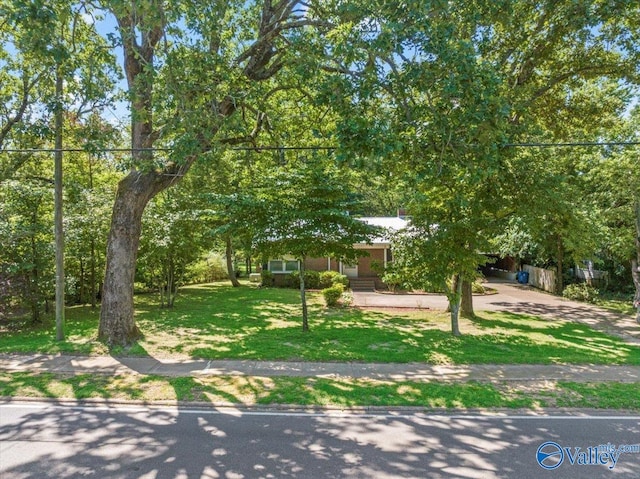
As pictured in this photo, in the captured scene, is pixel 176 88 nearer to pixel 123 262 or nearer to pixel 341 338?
pixel 123 262

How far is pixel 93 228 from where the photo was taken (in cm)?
1402

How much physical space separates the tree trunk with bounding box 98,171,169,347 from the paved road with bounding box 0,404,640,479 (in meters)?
3.46

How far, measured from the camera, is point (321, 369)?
827 cm

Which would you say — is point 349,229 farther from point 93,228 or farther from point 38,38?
point 93,228

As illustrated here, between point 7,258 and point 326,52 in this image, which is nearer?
point 326,52

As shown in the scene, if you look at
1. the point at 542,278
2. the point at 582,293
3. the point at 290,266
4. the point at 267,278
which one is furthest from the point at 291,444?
the point at 542,278

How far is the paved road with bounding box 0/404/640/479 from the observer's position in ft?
14.7

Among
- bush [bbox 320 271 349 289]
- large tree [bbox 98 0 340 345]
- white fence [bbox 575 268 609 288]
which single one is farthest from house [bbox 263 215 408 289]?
large tree [bbox 98 0 340 345]

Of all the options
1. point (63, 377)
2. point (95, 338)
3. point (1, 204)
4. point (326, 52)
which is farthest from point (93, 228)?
point (326, 52)

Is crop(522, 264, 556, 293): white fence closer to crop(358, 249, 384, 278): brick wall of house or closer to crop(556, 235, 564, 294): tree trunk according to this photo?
crop(556, 235, 564, 294): tree trunk

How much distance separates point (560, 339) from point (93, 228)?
16.6 meters

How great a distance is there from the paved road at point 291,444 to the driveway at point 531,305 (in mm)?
8668

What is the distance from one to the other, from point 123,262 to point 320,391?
6365 millimetres

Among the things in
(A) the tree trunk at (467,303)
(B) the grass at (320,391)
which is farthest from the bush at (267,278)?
(B) the grass at (320,391)
